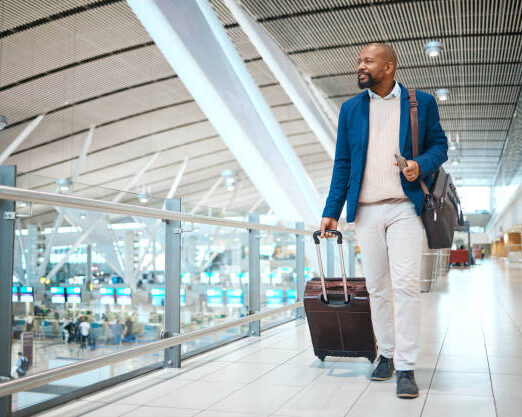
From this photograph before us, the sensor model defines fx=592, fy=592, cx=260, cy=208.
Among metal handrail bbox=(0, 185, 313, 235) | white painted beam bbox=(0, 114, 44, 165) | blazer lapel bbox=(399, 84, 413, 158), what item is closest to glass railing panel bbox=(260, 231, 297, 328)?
metal handrail bbox=(0, 185, 313, 235)

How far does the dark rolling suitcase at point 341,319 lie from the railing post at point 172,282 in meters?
0.85

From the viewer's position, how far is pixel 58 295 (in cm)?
334

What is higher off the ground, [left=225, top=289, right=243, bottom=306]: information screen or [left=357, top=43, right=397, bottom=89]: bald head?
[left=357, top=43, right=397, bottom=89]: bald head

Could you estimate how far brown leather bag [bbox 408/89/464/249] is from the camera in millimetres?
3154

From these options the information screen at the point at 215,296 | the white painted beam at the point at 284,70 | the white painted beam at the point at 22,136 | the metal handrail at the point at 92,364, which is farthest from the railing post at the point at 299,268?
the white painted beam at the point at 22,136

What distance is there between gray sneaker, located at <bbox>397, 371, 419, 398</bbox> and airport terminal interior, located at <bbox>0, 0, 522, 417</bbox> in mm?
73

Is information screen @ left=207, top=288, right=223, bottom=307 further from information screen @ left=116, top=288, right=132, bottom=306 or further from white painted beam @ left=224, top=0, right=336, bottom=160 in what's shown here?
white painted beam @ left=224, top=0, right=336, bottom=160

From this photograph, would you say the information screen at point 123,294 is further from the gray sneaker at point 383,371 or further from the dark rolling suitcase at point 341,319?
the gray sneaker at point 383,371

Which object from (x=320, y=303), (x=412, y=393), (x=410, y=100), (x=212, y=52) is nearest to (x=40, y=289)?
(x=320, y=303)

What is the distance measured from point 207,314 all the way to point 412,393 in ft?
9.20

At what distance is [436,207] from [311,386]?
1182mm

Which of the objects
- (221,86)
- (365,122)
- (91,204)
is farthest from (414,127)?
(221,86)

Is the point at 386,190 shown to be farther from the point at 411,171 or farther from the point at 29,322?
the point at 29,322

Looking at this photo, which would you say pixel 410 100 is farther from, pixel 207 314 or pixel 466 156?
pixel 466 156
